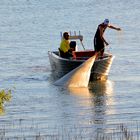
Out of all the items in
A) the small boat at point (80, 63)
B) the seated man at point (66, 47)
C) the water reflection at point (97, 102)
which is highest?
the seated man at point (66, 47)

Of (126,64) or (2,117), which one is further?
(126,64)

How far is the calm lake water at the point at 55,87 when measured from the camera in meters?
19.4

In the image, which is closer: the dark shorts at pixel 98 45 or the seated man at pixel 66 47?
the seated man at pixel 66 47

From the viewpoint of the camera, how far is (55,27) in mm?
46844

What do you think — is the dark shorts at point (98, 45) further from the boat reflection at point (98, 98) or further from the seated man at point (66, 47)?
the boat reflection at point (98, 98)

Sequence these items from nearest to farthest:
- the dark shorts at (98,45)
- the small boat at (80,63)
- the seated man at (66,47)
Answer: the small boat at (80,63), the seated man at (66,47), the dark shorts at (98,45)

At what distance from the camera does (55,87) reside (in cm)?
2645

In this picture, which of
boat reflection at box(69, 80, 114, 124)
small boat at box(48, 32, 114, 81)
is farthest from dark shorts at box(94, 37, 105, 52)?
boat reflection at box(69, 80, 114, 124)

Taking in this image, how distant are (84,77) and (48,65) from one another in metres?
5.47

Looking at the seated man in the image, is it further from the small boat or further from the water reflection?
the water reflection

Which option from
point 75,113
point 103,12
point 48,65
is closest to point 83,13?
point 103,12

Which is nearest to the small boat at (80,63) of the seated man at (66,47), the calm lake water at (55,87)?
the seated man at (66,47)

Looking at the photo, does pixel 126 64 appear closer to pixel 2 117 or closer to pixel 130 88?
pixel 130 88

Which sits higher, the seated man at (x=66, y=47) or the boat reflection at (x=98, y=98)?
the seated man at (x=66, y=47)
